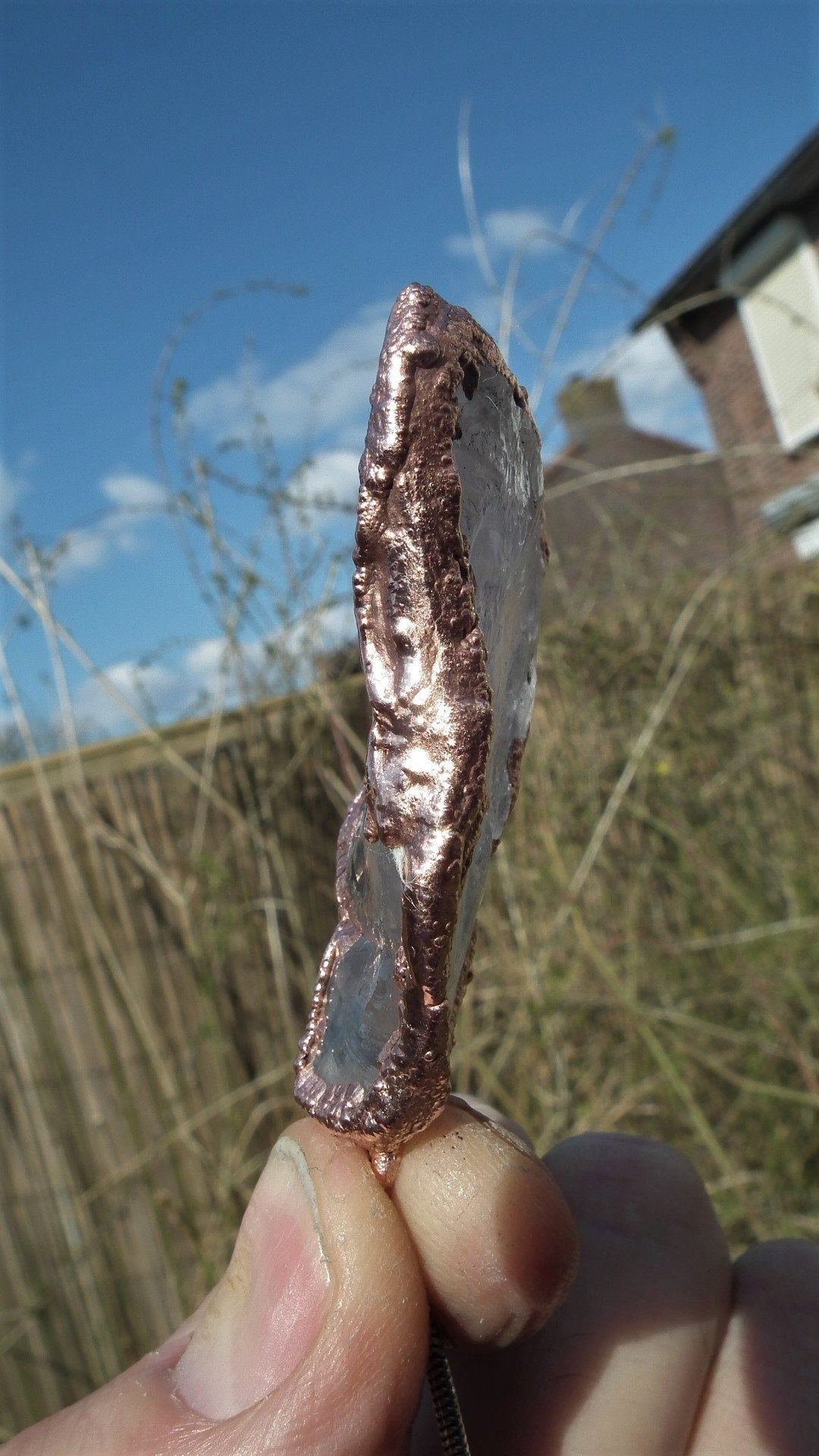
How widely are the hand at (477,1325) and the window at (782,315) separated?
11.5 m

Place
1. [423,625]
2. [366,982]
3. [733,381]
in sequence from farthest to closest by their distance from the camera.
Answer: [733,381], [366,982], [423,625]

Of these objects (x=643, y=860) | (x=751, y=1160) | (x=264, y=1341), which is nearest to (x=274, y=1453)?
(x=264, y=1341)

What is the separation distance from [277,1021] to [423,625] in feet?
8.70

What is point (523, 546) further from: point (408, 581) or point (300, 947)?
point (300, 947)

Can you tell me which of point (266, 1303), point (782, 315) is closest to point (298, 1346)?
point (266, 1303)

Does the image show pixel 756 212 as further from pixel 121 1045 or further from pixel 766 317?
pixel 121 1045

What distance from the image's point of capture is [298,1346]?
0.72 meters

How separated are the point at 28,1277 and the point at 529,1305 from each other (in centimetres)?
260

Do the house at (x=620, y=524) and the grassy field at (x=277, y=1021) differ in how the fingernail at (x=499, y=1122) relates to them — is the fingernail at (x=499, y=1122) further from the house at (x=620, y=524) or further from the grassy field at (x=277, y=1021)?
the house at (x=620, y=524)

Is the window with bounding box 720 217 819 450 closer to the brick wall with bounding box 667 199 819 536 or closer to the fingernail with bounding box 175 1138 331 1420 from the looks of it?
the brick wall with bounding box 667 199 819 536

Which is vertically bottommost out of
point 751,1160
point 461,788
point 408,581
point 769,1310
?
point 751,1160

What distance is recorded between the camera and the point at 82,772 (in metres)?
2.82

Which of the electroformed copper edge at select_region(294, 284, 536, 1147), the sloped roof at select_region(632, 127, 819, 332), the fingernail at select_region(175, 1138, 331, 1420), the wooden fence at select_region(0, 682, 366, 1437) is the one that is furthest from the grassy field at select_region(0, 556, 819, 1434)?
the sloped roof at select_region(632, 127, 819, 332)

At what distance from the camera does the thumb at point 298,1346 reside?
27.2 inches
